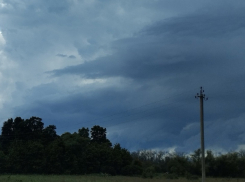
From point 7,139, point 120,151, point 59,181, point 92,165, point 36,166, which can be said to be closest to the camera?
point 59,181

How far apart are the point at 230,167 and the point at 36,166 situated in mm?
35362

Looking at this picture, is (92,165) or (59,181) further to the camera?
(92,165)

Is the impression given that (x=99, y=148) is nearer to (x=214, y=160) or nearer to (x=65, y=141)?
(x=65, y=141)

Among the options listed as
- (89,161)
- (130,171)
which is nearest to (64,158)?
(89,161)

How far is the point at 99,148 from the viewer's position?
82.0m

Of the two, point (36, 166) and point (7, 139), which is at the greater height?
point (7, 139)

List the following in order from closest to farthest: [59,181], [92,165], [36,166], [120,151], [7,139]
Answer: [59,181] → [36,166] → [92,165] → [120,151] → [7,139]

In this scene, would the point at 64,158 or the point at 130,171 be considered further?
the point at 130,171

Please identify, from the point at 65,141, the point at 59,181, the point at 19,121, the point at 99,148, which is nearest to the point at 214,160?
the point at 99,148

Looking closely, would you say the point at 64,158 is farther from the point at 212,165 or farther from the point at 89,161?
the point at 212,165

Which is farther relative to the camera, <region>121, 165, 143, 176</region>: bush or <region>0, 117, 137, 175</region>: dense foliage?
<region>121, 165, 143, 176</region>: bush

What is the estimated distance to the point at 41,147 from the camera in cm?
7650

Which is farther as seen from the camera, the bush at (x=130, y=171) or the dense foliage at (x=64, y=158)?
the bush at (x=130, y=171)

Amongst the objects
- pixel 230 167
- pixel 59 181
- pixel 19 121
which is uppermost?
pixel 19 121
